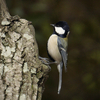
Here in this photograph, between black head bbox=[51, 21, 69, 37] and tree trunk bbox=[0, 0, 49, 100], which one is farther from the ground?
black head bbox=[51, 21, 69, 37]

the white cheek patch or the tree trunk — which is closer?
the tree trunk

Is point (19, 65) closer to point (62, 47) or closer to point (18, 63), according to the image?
point (18, 63)

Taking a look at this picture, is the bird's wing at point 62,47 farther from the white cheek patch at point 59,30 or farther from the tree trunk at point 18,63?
the tree trunk at point 18,63

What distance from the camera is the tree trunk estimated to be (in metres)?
1.27

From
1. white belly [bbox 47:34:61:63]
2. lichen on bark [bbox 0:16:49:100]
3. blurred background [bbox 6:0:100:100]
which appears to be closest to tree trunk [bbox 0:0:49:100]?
lichen on bark [bbox 0:16:49:100]

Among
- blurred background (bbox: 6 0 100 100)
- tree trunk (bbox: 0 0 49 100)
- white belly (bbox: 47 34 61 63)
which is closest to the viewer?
tree trunk (bbox: 0 0 49 100)

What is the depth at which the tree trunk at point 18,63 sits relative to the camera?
4.17ft

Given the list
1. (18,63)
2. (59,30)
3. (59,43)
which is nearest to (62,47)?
(59,43)

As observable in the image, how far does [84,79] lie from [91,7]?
1152mm

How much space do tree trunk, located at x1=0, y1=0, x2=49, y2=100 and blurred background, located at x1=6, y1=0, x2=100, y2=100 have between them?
1.16m

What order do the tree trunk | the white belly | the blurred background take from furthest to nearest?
the blurred background < the white belly < the tree trunk

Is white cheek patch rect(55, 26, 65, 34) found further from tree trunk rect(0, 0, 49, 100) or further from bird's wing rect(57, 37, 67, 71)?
tree trunk rect(0, 0, 49, 100)

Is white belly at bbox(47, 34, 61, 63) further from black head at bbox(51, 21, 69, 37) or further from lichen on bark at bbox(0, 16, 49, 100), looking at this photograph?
lichen on bark at bbox(0, 16, 49, 100)

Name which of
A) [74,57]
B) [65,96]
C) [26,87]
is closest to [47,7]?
[74,57]
